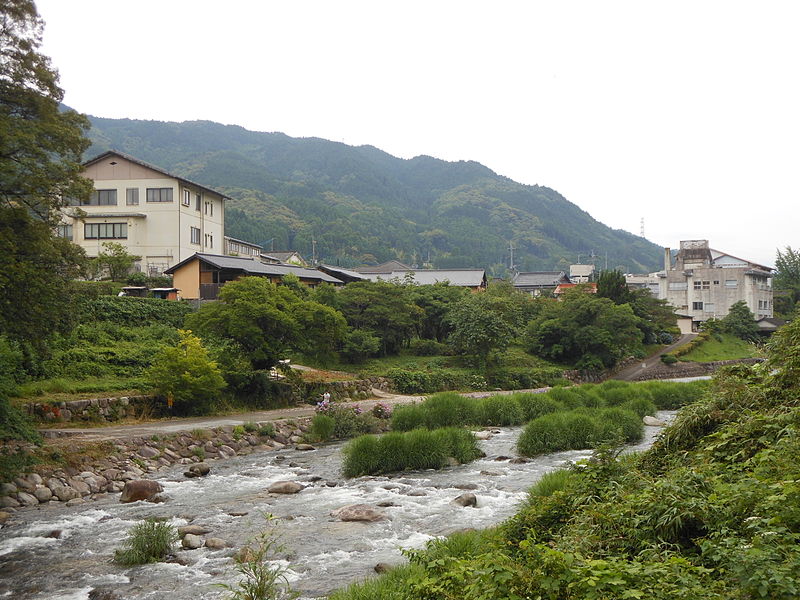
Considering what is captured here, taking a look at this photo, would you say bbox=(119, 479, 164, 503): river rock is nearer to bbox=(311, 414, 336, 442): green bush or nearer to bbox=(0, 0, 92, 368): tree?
bbox=(0, 0, 92, 368): tree

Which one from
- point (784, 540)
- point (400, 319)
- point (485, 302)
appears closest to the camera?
point (784, 540)

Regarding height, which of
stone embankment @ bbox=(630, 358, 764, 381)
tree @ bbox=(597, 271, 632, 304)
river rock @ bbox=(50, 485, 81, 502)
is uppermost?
A: tree @ bbox=(597, 271, 632, 304)

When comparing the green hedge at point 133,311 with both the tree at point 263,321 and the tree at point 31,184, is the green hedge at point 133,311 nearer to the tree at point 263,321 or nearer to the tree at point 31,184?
the tree at point 263,321

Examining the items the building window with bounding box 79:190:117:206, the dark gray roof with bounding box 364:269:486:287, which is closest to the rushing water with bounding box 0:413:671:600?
the building window with bounding box 79:190:117:206

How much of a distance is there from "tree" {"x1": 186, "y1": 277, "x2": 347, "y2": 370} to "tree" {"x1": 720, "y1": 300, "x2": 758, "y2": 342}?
4990cm

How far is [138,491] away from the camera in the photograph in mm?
12578

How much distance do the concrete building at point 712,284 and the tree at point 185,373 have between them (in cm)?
5601

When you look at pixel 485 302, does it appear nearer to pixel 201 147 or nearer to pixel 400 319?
pixel 400 319

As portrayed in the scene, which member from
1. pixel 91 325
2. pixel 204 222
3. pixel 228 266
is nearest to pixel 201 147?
pixel 204 222

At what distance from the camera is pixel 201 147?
7574 inches

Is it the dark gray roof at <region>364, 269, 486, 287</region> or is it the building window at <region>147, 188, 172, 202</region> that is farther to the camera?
the dark gray roof at <region>364, 269, 486, 287</region>

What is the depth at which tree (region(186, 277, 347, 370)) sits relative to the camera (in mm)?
22969

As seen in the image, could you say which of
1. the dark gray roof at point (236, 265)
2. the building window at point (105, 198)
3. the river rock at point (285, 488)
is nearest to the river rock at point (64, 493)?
the river rock at point (285, 488)

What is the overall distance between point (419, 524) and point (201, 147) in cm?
19966
